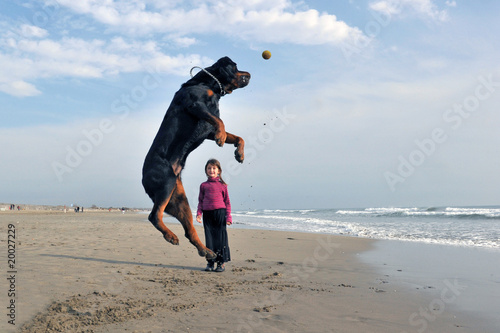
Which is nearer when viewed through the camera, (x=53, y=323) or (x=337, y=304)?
(x=53, y=323)

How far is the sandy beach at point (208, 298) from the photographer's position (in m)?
3.85

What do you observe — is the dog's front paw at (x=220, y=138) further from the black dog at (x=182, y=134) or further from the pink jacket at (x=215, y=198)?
the pink jacket at (x=215, y=198)

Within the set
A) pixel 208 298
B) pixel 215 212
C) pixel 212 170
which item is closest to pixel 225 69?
pixel 212 170

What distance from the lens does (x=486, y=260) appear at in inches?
343

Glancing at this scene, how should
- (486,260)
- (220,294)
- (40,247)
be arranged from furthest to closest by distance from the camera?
(40,247)
(486,260)
(220,294)

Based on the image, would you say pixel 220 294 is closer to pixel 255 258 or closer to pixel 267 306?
pixel 267 306

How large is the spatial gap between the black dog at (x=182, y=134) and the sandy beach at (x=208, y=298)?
2.40m

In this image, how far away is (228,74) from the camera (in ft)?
5.57

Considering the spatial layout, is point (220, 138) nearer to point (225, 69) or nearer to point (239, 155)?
point (239, 155)

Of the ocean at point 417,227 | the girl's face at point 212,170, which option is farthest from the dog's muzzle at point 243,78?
the ocean at point 417,227

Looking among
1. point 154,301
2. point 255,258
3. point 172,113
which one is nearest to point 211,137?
point 172,113

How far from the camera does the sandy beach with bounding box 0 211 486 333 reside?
12.6ft

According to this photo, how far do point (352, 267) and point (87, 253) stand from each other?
5.86 meters

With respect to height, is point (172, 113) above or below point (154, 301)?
above
